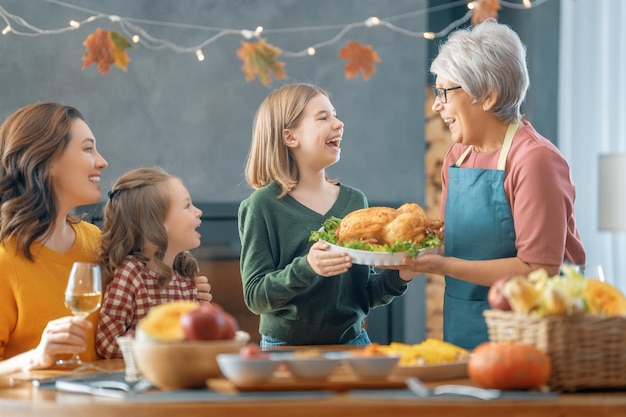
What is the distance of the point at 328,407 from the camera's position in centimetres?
150

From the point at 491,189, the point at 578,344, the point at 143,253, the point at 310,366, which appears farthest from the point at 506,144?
the point at 310,366

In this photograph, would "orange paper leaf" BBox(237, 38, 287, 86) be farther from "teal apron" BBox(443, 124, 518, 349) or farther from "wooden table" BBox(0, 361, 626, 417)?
"wooden table" BBox(0, 361, 626, 417)

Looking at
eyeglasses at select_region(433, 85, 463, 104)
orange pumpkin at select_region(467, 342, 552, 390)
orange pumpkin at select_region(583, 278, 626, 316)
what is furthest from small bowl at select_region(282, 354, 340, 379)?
eyeglasses at select_region(433, 85, 463, 104)

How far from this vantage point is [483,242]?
2473 mm

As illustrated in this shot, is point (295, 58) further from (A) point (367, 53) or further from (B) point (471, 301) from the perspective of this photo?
(B) point (471, 301)

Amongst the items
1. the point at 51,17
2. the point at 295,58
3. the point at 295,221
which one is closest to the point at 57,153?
the point at 295,221

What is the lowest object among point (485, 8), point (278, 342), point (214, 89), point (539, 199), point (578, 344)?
point (278, 342)

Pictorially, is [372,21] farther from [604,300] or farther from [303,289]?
[604,300]

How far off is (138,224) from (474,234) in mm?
914

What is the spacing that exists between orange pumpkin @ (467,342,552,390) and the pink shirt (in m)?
0.69

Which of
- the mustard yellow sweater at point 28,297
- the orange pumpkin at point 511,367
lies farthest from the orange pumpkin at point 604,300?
the mustard yellow sweater at point 28,297

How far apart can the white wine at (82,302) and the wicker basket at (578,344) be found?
2.82 ft

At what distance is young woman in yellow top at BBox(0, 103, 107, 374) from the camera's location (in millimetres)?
2248

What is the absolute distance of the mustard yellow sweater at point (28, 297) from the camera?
223 cm
